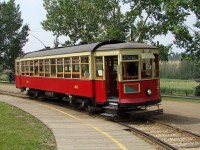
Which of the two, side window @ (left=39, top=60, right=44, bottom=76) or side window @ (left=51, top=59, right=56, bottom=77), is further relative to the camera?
side window @ (left=39, top=60, right=44, bottom=76)

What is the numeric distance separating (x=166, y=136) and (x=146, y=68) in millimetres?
4487

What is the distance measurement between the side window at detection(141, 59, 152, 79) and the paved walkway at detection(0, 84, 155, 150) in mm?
2429

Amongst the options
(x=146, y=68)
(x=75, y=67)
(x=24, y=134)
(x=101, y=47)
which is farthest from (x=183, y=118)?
(x=24, y=134)

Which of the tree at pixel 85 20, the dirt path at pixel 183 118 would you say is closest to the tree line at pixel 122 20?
the tree at pixel 85 20

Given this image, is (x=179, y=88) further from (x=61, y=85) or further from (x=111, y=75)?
(x=111, y=75)

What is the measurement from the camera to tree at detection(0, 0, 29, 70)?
69.9m

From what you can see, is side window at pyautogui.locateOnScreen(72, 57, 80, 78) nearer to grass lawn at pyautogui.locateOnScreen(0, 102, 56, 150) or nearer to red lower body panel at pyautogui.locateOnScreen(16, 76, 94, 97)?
red lower body panel at pyautogui.locateOnScreen(16, 76, 94, 97)

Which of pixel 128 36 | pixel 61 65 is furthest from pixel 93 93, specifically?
pixel 128 36

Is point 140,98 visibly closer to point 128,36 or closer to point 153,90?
point 153,90

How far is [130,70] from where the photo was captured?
52.8 feet

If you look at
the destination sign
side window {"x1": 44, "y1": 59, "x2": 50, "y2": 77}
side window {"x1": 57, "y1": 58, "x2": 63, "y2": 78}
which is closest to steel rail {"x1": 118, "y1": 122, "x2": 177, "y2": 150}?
the destination sign

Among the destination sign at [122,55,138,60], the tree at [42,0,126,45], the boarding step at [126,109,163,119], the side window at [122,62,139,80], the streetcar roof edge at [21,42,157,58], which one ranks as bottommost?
the boarding step at [126,109,163,119]

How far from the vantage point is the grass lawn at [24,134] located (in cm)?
1059

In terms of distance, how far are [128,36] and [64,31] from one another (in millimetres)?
13265
